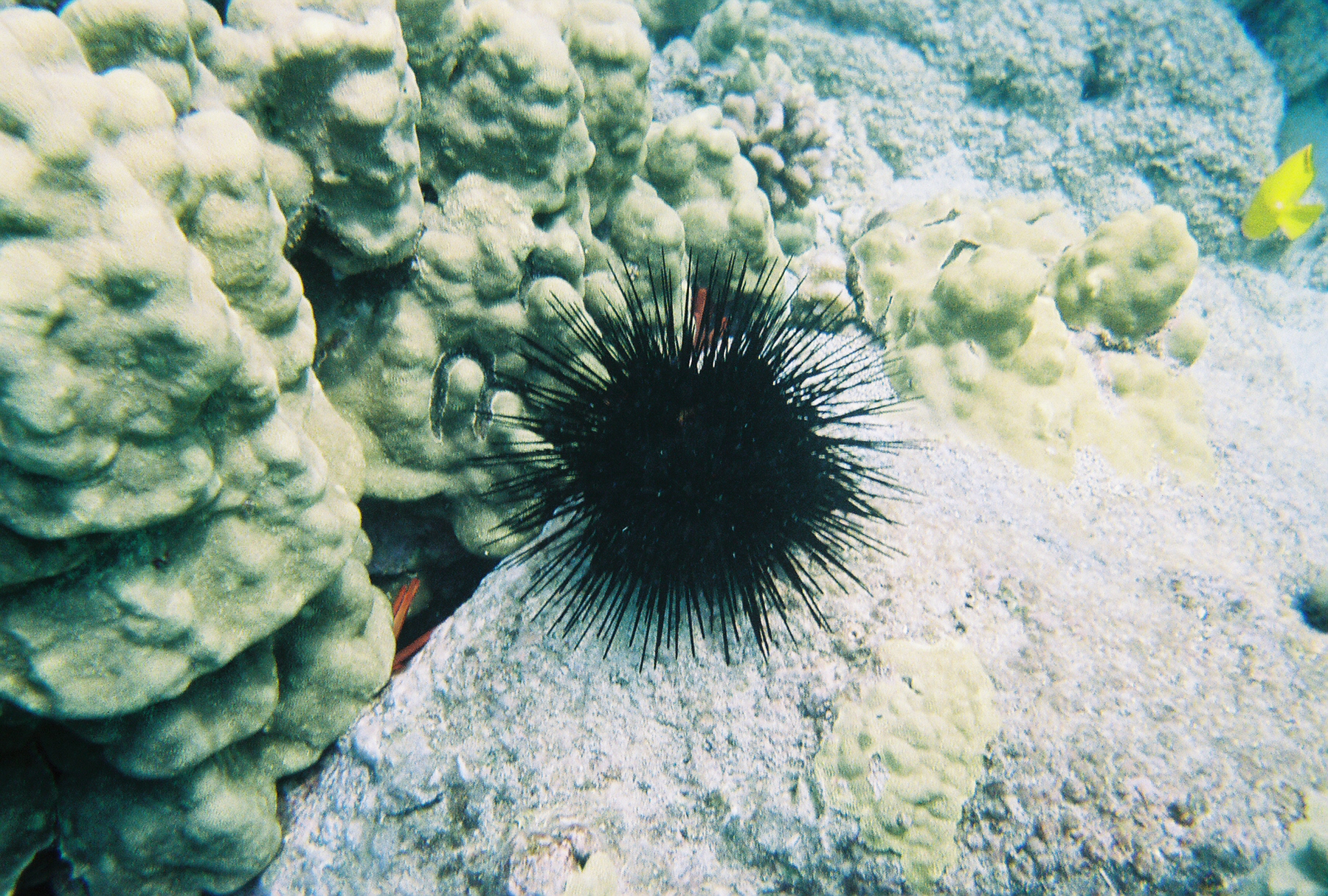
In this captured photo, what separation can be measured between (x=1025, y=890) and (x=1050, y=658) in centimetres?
76

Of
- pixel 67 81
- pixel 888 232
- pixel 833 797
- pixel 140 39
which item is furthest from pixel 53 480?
pixel 888 232

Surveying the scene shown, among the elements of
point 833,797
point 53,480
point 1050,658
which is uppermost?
point 53,480

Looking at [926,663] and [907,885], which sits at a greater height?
[926,663]

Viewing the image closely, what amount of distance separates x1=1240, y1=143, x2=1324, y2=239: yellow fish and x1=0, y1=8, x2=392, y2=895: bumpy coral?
19.9ft

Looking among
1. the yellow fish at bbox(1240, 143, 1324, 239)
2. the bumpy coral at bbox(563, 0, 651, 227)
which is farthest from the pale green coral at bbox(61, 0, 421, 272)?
the yellow fish at bbox(1240, 143, 1324, 239)

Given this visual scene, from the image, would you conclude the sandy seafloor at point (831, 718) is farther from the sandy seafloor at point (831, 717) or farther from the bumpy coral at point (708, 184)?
the bumpy coral at point (708, 184)

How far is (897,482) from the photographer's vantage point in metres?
2.88

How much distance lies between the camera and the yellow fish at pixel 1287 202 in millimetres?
4316

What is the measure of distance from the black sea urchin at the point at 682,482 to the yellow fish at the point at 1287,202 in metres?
4.17

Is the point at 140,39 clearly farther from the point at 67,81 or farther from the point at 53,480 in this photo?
the point at 53,480

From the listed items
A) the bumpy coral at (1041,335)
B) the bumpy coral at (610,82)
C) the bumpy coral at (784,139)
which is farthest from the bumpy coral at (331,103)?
the bumpy coral at (784,139)

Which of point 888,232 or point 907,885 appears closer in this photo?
point 907,885

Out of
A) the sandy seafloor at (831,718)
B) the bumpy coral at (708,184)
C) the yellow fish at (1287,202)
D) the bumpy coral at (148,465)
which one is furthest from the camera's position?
the yellow fish at (1287,202)

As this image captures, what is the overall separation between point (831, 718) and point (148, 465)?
2.20m
